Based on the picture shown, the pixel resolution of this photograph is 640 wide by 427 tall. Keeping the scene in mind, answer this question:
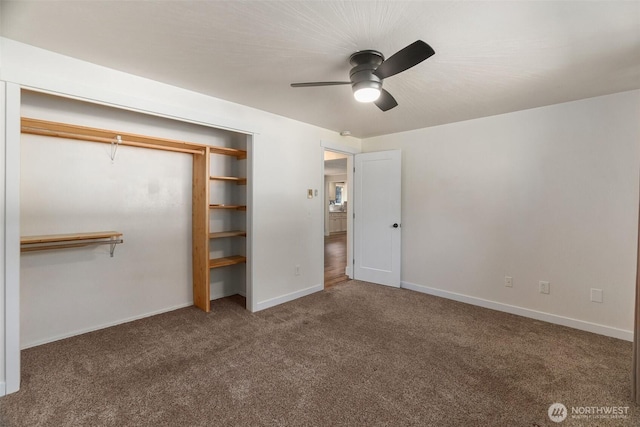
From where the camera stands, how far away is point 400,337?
2.81 m

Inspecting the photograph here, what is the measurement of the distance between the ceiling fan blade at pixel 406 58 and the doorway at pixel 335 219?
127 inches

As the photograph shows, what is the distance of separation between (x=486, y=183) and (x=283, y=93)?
8.90 feet

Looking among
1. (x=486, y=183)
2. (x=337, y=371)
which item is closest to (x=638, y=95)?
(x=486, y=183)

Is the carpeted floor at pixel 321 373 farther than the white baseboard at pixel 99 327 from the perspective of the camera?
No

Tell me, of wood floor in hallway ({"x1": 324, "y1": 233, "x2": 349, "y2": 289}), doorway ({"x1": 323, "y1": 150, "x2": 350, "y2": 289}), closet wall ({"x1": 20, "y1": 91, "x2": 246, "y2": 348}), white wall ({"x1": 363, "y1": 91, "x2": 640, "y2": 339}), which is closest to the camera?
closet wall ({"x1": 20, "y1": 91, "x2": 246, "y2": 348})

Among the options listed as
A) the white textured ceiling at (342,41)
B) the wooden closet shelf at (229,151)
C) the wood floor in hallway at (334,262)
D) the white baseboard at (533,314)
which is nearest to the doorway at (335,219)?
the wood floor in hallway at (334,262)

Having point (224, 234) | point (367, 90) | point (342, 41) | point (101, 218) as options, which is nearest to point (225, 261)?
point (224, 234)

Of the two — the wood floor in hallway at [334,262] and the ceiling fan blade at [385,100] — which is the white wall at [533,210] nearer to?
the wood floor in hallway at [334,262]

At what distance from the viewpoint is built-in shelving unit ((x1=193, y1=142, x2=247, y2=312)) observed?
3.36 m

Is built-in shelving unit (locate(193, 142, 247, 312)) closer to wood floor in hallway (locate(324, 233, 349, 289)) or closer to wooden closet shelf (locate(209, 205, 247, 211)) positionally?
wooden closet shelf (locate(209, 205, 247, 211))

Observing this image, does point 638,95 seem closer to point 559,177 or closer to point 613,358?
point 559,177

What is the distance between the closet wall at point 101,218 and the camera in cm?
255

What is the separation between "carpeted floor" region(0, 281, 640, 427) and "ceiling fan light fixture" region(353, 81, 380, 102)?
2.11 m

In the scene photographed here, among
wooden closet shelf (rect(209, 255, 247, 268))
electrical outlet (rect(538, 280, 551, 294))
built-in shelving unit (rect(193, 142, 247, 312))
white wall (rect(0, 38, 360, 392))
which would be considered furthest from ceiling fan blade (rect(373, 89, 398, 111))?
electrical outlet (rect(538, 280, 551, 294))
